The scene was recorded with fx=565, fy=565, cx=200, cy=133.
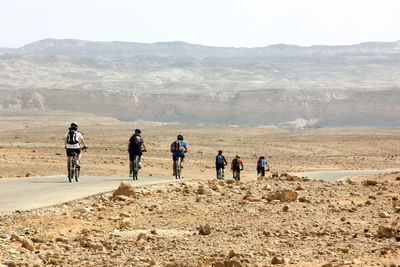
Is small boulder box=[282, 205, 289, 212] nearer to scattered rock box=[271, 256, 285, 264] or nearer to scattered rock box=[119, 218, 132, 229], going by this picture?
scattered rock box=[119, 218, 132, 229]

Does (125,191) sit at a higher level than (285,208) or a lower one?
higher

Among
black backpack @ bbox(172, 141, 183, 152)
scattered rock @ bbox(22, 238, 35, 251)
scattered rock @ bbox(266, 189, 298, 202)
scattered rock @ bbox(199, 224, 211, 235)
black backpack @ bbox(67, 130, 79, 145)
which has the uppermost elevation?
black backpack @ bbox(67, 130, 79, 145)

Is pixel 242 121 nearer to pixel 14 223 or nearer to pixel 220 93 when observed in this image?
pixel 220 93

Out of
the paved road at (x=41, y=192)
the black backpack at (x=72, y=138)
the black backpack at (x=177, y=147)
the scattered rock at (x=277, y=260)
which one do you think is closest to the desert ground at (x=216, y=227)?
the scattered rock at (x=277, y=260)

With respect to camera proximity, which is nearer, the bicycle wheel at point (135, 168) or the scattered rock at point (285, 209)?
the scattered rock at point (285, 209)

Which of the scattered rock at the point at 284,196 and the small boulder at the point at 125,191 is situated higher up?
the small boulder at the point at 125,191

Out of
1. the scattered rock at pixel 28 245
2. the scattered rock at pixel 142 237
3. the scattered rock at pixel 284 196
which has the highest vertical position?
the scattered rock at pixel 28 245

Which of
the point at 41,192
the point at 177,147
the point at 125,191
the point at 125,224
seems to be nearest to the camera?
the point at 125,224

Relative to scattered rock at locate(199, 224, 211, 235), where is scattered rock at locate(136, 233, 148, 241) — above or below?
above

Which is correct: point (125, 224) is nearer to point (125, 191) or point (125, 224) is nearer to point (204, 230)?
point (204, 230)

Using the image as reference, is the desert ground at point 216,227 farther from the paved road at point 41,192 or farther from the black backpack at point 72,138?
the black backpack at point 72,138

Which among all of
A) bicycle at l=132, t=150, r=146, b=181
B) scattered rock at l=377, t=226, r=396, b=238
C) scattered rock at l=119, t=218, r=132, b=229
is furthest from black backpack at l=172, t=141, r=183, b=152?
scattered rock at l=377, t=226, r=396, b=238

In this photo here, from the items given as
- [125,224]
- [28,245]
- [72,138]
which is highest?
[72,138]

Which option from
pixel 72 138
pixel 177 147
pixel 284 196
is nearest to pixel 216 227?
pixel 284 196
